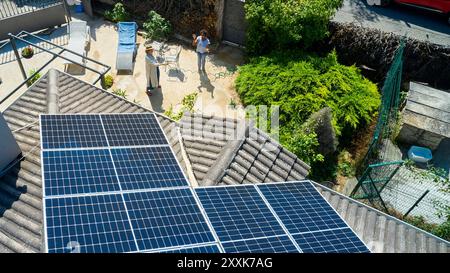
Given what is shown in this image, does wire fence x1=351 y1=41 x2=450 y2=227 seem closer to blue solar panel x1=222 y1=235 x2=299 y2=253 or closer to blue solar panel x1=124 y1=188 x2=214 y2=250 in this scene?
blue solar panel x1=222 y1=235 x2=299 y2=253

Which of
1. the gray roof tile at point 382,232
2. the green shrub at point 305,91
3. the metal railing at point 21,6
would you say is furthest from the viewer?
the metal railing at point 21,6

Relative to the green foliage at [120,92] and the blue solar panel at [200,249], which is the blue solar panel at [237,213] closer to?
the blue solar panel at [200,249]

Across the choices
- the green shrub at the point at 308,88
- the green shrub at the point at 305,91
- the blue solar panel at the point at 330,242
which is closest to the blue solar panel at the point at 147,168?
the blue solar panel at the point at 330,242

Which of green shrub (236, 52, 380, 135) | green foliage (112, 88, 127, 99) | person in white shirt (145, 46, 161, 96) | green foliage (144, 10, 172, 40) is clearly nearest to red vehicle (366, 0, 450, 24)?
green shrub (236, 52, 380, 135)

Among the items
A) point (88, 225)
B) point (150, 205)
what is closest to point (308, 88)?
point (150, 205)

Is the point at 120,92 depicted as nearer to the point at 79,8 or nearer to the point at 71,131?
the point at 71,131

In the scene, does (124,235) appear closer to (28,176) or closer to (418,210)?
(28,176)
